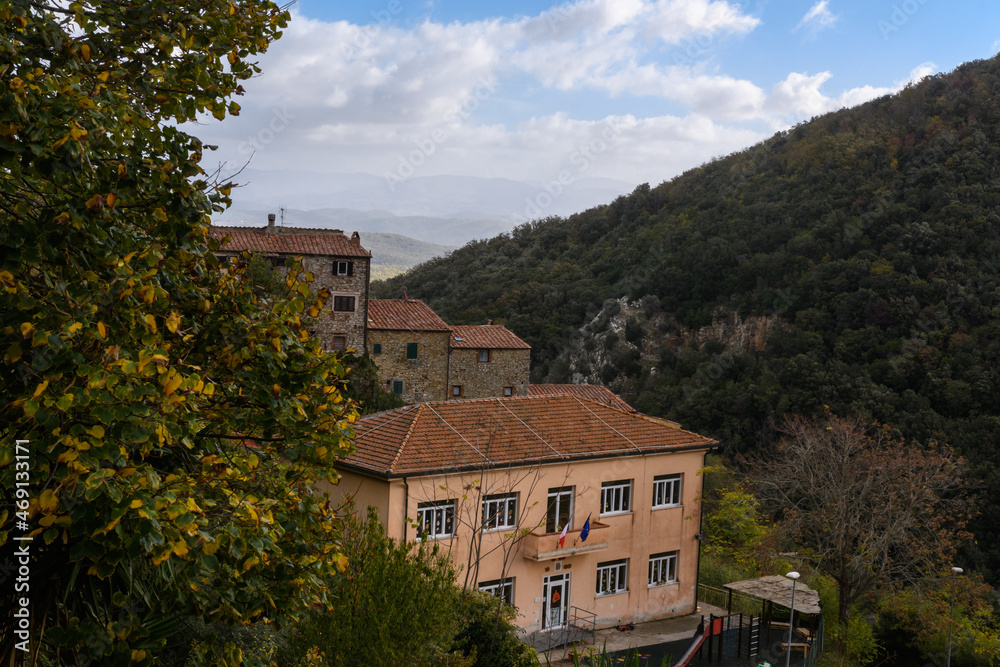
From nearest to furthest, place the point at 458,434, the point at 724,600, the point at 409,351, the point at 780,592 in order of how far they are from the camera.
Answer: the point at 458,434, the point at 780,592, the point at 724,600, the point at 409,351

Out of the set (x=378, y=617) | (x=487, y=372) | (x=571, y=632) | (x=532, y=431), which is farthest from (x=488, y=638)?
(x=487, y=372)

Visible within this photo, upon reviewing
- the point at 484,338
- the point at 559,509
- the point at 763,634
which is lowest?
the point at 763,634

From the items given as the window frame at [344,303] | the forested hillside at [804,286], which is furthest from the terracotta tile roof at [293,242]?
the forested hillside at [804,286]

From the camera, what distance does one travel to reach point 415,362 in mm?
39719

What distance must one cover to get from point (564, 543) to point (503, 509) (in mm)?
2008

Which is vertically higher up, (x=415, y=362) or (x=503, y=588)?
(x=415, y=362)

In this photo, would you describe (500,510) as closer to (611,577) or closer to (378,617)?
(611,577)

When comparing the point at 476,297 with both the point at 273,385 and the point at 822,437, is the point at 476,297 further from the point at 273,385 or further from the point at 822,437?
the point at 273,385

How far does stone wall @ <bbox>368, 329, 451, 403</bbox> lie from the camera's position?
128ft

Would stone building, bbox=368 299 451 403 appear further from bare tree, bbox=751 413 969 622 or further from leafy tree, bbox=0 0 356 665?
leafy tree, bbox=0 0 356 665

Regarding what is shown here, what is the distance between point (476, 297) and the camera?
6988 centimetres

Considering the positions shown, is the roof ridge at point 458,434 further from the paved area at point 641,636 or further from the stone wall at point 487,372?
the stone wall at point 487,372

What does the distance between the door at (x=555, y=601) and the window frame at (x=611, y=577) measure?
1.17 meters

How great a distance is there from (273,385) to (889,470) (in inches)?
1022
